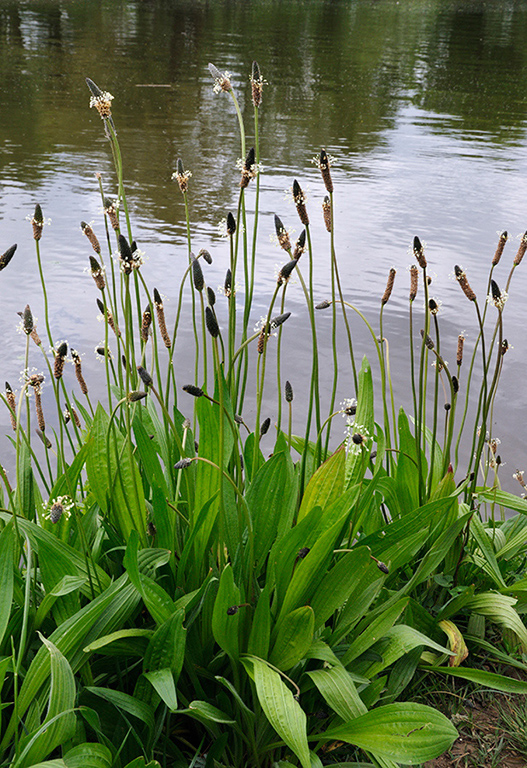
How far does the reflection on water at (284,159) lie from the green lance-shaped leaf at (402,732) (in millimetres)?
2353

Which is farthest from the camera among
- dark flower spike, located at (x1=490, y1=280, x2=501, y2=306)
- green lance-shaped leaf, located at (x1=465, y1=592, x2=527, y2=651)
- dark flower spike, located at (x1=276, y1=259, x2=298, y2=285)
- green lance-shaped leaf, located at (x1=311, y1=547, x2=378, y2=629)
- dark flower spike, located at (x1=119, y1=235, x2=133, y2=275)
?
green lance-shaped leaf, located at (x1=465, y1=592, x2=527, y2=651)

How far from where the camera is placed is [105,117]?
5.68 ft

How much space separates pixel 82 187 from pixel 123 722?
21.5ft

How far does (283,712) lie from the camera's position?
1532 mm

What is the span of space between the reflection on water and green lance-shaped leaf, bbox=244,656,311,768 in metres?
2.51

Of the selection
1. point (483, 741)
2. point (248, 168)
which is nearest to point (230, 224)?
point (248, 168)

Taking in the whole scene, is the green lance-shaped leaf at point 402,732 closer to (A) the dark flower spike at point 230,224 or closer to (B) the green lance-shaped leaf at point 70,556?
(B) the green lance-shaped leaf at point 70,556

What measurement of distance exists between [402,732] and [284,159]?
26.6ft

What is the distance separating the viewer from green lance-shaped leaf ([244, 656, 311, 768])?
149cm

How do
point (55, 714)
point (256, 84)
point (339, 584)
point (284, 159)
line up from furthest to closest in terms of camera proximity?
point (284, 159) < point (339, 584) < point (256, 84) < point (55, 714)

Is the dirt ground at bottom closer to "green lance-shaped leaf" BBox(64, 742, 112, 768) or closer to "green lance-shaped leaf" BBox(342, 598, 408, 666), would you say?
"green lance-shaped leaf" BBox(342, 598, 408, 666)

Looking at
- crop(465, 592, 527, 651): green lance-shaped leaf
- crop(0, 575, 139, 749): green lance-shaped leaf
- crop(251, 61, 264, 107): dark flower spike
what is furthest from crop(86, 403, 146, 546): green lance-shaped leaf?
crop(465, 592, 527, 651): green lance-shaped leaf

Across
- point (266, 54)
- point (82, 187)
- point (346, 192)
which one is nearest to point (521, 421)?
point (346, 192)

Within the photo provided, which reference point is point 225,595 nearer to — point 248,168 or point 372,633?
point 372,633
